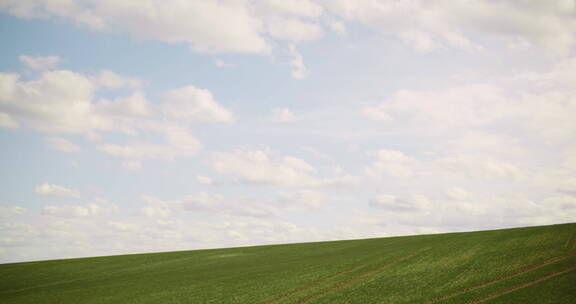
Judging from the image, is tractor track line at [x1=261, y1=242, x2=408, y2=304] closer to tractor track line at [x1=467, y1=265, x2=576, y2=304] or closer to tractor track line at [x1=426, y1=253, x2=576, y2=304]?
tractor track line at [x1=426, y1=253, x2=576, y2=304]

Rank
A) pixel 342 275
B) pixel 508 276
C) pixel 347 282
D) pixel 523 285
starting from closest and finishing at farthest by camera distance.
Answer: pixel 523 285 → pixel 508 276 → pixel 347 282 → pixel 342 275

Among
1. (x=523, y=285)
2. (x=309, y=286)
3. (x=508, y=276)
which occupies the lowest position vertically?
(x=309, y=286)

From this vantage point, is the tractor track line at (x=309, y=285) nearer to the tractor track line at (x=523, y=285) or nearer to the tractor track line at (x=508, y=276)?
the tractor track line at (x=508, y=276)

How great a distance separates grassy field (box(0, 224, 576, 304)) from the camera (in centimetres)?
2883

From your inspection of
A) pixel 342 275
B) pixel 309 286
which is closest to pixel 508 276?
pixel 342 275

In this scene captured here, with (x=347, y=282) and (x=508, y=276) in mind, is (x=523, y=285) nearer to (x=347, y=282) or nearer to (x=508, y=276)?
(x=508, y=276)

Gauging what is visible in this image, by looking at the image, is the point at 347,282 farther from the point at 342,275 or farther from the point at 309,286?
the point at 309,286

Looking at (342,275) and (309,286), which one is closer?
(309,286)

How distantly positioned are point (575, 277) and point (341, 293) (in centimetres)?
1656

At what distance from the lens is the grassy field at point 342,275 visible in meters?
28.8

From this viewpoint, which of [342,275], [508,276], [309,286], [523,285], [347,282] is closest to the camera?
[523,285]

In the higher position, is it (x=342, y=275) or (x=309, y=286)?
(x=342, y=275)

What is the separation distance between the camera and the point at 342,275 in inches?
1499

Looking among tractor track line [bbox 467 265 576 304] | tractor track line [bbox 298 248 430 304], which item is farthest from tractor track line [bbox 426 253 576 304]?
tractor track line [bbox 298 248 430 304]
